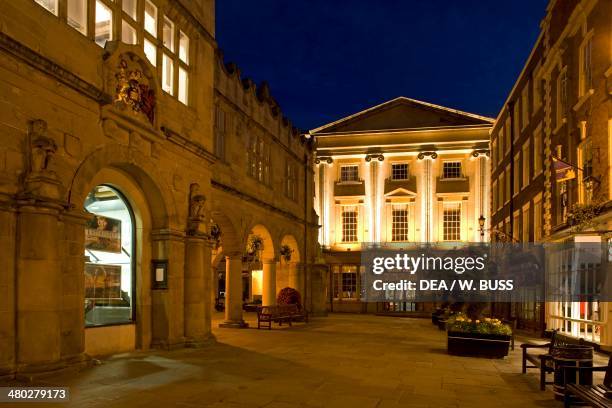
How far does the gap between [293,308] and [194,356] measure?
37.5ft

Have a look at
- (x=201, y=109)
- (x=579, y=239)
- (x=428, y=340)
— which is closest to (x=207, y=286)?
(x=201, y=109)

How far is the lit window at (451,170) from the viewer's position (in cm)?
4246

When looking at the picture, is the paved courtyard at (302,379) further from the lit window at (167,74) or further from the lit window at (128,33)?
the lit window at (128,33)

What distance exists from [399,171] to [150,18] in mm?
30827

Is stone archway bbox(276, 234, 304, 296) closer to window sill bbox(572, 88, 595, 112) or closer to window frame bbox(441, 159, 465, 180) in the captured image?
window sill bbox(572, 88, 595, 112)

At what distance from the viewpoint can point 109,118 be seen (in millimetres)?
12266

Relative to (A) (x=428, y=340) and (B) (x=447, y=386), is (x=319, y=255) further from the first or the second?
(B) (x=447, y=386)

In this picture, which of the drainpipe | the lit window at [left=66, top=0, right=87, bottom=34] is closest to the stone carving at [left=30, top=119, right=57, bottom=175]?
the lit window at [left=66, top=0, right=87, bottom=34]

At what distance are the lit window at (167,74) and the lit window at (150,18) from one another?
76 cm

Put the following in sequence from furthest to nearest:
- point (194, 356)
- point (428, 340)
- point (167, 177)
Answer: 1. point (428, 340)
2. point (167, 177)
3. point (194, 356)

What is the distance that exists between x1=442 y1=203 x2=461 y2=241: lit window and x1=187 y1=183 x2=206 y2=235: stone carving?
28.9m

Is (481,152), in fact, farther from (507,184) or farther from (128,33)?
(128,33)

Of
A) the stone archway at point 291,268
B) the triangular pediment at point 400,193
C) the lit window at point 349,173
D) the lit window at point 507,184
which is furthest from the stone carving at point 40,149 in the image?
the lit window at point 349,173

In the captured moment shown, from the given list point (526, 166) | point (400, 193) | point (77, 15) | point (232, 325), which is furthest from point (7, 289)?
point (400, 193)
